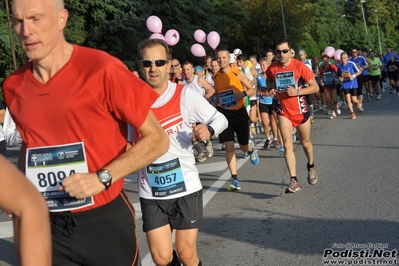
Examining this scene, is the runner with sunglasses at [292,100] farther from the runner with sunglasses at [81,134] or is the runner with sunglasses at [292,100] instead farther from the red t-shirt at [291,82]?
the runner with sunglasses at [81,134]

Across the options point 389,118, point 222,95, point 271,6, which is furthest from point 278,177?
point 271,6

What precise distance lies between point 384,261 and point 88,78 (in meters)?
3.53

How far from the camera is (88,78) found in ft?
10.6

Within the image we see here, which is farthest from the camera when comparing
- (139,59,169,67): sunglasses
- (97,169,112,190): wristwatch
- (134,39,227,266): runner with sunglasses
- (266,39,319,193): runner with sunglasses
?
(266,39,319,193): runner with sunglasses

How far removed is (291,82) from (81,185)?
287 inches

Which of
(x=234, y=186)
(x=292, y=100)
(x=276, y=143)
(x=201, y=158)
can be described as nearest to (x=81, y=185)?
(x=234, y=186)

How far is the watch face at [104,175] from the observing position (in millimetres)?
3072

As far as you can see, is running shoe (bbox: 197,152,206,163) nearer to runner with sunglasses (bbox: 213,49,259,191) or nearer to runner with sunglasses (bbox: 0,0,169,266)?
runner with sunglasses (bbox: 213,49,259,191)

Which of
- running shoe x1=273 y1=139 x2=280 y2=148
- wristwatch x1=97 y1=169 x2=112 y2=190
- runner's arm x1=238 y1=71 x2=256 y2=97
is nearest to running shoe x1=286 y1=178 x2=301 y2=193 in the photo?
runner's arm x1=238 y1=71 x2=256 y2=97

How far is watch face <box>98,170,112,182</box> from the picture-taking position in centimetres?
307

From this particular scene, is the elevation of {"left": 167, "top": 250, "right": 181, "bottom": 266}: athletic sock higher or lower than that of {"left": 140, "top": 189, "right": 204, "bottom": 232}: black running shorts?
lower

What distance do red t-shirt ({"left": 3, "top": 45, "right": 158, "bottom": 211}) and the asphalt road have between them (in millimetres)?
3057

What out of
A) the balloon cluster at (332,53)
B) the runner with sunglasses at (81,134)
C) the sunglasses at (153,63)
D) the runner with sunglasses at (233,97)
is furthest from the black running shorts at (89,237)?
the balloon cluster at (332,53)

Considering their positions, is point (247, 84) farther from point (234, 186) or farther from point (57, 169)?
point (57, 169)
